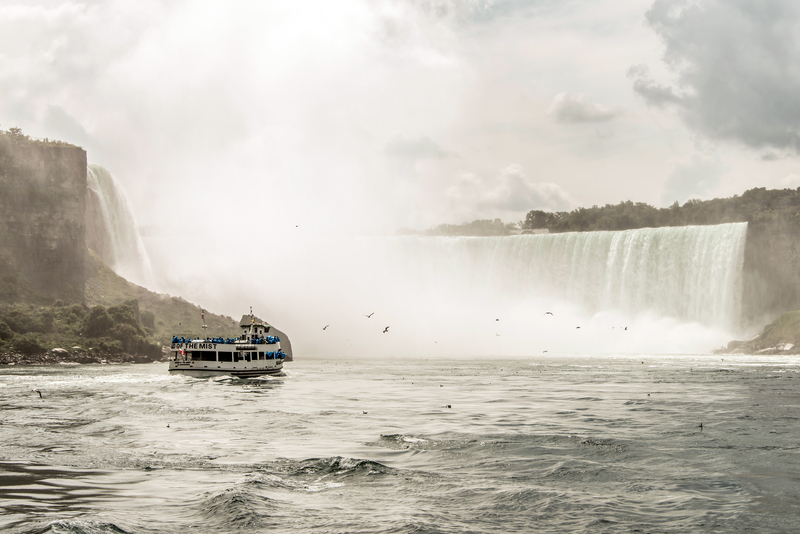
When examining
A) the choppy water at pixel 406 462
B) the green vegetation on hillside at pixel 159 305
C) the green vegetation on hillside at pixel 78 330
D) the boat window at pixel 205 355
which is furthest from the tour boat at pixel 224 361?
the green vegetation on hillside at pixel 159 305

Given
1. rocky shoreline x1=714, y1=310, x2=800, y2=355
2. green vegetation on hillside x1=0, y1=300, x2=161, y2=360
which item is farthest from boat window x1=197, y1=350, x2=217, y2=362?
rocky shoreline x1=714, y1=310, x2=800, y2=355

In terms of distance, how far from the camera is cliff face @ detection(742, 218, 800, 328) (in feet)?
287

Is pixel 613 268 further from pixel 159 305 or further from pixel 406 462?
pixel 406 462

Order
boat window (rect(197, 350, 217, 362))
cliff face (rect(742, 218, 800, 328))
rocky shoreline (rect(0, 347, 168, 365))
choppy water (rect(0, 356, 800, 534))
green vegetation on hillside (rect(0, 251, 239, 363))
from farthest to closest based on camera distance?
cliff face (rect(742, 218, 800, 328)), green vegetation on hillside (rect(0, 251, 239, 363)), rocky shoreline (rect(0, 347, 168, 365)), boat window (rect(197, 350, 217, 362)), choppy water (rect(0, 356, 800, 534))

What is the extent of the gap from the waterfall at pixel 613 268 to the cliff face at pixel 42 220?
5092 centimetres

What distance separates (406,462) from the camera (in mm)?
19250

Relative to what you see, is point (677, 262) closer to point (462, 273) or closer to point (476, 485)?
point (462, 273)

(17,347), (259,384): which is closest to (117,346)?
(17,347)

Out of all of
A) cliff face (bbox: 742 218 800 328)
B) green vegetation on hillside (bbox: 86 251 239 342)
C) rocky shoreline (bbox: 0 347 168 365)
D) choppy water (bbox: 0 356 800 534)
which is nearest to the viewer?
choppy water (bbox: 0 356 800 534)

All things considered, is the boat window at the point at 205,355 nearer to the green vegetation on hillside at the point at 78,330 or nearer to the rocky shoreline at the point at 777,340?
the green vegetation on hillside at the point at 78,330

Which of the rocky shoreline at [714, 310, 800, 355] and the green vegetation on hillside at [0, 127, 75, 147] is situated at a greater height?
the green vegetation on hillside at [0, 127, 75, 147]

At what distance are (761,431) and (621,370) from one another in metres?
33.9

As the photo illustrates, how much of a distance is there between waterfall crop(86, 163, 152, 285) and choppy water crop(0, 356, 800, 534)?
8362cm

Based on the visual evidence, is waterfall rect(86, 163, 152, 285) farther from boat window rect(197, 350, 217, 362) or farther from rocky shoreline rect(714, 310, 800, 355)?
rocky shoreline rect(714, 310, 800, 355)
